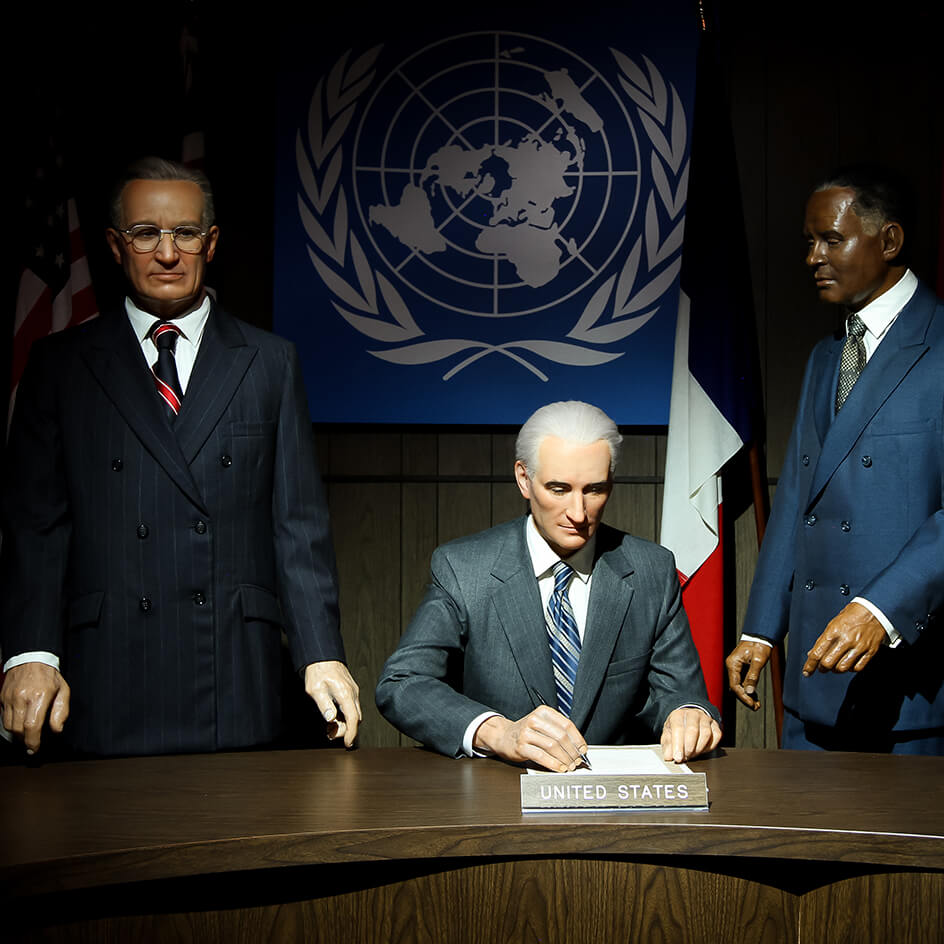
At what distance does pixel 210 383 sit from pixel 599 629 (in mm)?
820

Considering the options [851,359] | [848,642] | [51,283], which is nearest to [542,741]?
[848,642]

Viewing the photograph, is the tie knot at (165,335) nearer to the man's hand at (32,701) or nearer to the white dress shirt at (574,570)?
the man's hand at (32,701)

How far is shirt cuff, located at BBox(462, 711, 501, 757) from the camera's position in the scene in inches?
69.4

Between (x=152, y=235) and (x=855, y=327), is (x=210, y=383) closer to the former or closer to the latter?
(x=152, y=235)

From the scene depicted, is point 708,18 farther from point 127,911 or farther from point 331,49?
point 127,911

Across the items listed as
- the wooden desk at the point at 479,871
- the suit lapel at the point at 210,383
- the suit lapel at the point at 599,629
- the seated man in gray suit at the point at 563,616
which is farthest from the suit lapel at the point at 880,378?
the suit lapel at the point at 210,383

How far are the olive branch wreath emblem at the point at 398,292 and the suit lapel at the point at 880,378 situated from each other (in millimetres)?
1019

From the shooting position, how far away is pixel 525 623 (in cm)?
198

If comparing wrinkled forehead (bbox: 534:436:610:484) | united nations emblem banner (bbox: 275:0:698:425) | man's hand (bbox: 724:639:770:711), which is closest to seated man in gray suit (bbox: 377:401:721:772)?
wrinkled forehead (bbox: 534:436:610:484)

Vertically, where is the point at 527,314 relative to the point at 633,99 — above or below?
below

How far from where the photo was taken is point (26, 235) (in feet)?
9.78

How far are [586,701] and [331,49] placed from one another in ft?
7.22

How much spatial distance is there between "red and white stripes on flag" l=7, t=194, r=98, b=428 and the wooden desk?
1.74m

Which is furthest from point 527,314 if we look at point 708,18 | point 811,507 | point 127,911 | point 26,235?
point 127,911
